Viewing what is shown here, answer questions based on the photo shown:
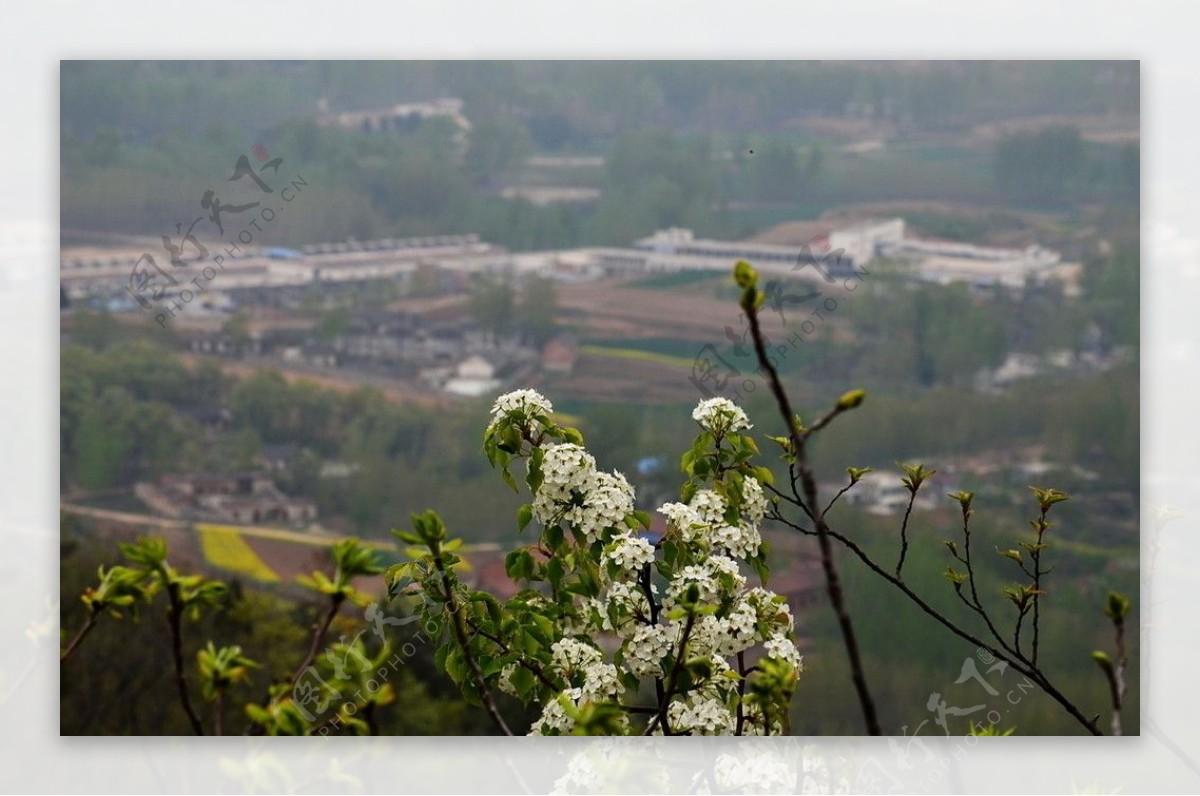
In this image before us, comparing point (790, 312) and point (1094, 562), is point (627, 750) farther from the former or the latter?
point (1094, 562)

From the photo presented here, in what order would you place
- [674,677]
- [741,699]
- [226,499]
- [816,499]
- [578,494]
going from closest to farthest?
1. [816,499]
2. [674,677]
3. [741,699]
4. [578,494]
5. [226,499]

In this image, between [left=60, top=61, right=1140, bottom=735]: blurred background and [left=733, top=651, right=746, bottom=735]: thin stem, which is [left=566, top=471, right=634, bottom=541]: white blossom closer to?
[left=733, top=651, right=746, bottom=735]: thin stem

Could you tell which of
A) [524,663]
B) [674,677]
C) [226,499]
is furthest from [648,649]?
[226,499]

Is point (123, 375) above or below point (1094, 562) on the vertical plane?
above

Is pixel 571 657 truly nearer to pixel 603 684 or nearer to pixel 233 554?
pixel 603 684

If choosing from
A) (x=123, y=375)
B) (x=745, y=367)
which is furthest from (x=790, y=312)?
(x=123, y=375)

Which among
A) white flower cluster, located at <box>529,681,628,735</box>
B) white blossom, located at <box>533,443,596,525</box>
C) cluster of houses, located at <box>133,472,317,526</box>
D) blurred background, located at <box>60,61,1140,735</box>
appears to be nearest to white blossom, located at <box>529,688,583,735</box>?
white flower cluster, located at <box>529,681,628,735</box>
